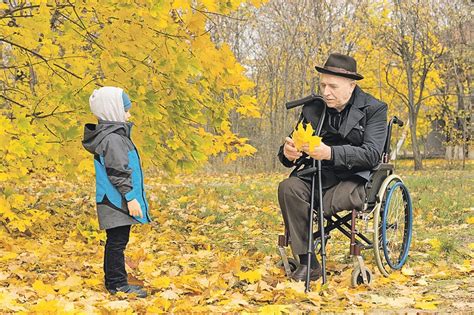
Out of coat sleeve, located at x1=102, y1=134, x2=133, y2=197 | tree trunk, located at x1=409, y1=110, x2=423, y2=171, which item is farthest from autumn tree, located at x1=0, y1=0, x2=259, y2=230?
tree trunk, located at x1=409, y1=110, x2=423, y2=171

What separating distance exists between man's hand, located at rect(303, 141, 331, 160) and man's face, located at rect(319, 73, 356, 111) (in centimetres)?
38

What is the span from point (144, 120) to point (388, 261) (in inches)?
86.1

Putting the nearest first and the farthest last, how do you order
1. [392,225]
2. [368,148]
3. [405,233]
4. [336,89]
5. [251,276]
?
[251,276]
[368,148]
[336,89]
[392,225]
[405,233]

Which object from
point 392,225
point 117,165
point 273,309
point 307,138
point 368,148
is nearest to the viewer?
point 273,309

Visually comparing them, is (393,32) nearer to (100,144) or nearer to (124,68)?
(124,68)

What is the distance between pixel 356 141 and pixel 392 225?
60 centimetres

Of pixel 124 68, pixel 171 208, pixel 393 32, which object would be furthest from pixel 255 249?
pixel 393 32

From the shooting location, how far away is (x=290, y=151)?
3.65m

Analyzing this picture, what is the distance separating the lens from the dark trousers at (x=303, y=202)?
3680 mm

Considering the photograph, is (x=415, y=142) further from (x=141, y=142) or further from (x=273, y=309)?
(x=273, y=309)

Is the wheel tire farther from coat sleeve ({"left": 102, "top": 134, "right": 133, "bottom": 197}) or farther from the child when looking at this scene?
coat sleeve ({"left": 102, "top": 134, "right": 133, "bottom": 197})

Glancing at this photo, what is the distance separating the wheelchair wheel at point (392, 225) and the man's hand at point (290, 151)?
1.77 feet

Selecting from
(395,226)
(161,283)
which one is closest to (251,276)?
(161,283)

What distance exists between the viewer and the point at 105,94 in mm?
3486
